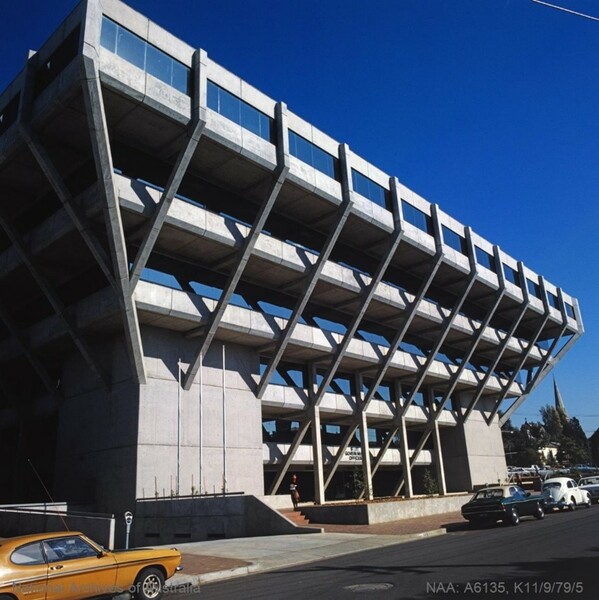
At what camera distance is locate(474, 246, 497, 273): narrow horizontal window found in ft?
146

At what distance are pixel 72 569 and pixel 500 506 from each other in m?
16.3

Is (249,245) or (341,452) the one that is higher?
(249,245)

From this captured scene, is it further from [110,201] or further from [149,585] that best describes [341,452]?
[149,585]

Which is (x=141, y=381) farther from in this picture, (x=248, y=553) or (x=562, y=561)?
(x=562, y=561)

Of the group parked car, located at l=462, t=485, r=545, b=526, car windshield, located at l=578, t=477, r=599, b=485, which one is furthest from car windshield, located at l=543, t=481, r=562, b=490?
car windshield, located at l=578, t=477, r=599, b=485

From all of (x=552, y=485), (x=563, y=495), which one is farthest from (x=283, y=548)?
(x=552, y=485)

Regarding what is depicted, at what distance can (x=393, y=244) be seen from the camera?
34.9 m

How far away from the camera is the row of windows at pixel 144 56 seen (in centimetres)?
2200

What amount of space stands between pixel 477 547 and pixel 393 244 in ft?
72.7

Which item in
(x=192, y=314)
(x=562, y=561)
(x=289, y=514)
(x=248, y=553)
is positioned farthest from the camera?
(x=192, y=314)

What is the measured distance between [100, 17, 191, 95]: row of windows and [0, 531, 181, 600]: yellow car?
60.8ft

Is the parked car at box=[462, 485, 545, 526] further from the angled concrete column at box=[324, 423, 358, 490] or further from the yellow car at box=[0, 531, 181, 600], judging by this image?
the angled concrete column at box=[324, 423, 358, 490]

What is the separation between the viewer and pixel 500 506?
21.0m

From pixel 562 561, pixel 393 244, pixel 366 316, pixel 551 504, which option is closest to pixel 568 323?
pixel 366 316
